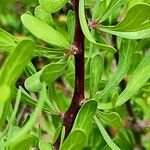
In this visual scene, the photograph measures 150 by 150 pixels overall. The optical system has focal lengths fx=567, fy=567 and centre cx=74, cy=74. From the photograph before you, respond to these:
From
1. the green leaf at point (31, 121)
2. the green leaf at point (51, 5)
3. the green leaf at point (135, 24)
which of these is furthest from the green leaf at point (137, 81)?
the green leaf at point (31, 121)

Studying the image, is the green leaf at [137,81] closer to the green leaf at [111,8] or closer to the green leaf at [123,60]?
the green leaf at [123,60]

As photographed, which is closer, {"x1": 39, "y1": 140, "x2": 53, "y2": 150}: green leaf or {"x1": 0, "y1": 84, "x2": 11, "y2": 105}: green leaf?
{"x1": 0, "y1": 84, "x2": 11, "y2": 105}: green leaf

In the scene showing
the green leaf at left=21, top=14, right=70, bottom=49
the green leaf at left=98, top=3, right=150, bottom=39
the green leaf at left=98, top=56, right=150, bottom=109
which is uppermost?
the green leaf at left=21, top=14, right=70, bottom=49

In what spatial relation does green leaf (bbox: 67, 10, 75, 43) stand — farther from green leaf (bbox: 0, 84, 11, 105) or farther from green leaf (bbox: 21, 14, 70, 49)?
green leaf (bbox: 0, 84, 11, 105)

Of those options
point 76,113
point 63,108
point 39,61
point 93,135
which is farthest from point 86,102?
point 39,61

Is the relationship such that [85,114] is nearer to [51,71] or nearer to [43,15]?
[51,71]

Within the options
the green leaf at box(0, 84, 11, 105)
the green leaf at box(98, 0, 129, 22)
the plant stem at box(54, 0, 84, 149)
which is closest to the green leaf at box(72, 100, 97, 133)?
the plant stem at box(54, 0, 84, 149)

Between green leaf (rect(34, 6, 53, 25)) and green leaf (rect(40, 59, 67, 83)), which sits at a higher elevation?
green leaf (rect(34, 6, 53, 25))

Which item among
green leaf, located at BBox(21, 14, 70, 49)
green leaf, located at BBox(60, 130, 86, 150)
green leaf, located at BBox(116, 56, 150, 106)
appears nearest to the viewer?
green leaf, located at BBox(60, 130, 86, 150)
